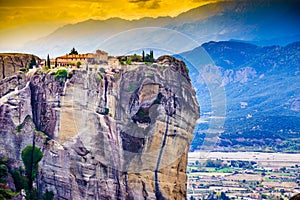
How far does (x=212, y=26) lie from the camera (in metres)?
54.1

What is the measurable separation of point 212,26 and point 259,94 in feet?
38.9

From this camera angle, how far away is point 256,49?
77438 millimetres

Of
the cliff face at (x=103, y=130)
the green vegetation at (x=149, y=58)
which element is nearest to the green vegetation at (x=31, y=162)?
the cliff face at (x=103, y=130)

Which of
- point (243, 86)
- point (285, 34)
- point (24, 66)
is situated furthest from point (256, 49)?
point (24, 66)

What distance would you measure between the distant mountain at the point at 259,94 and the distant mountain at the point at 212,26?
4.05 feet

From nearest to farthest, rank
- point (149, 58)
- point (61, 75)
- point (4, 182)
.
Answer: point (4, 182) → point (61, 75) → point (149, 58)

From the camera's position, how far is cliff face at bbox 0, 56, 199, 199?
56.5 ft

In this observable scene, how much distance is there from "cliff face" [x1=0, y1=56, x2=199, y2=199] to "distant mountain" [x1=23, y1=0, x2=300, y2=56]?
3.28ft

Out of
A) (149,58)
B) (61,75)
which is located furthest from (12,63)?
(149,58)

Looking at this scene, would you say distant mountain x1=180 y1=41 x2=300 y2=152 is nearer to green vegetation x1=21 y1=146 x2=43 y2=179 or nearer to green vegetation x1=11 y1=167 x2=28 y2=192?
green vegetation x1=21 y1=146 x2=43 y2=179

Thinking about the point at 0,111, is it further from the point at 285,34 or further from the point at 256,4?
the point at 285,34

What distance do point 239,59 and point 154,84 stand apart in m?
57.2

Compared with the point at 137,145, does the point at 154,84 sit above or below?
above

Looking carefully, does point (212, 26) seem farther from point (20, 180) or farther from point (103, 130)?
point (20, 180)
